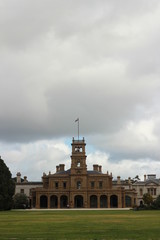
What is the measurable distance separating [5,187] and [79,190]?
32.0 meters

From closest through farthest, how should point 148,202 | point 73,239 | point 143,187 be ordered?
point 73,239 → point 148,202 → point 143,187

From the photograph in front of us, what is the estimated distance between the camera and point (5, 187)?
6266 cm

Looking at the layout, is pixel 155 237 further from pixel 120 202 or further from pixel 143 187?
pixel 143 187

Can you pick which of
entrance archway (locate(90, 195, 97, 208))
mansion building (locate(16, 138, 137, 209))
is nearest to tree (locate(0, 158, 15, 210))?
mansion building (locate(16, 138, 137, 209))

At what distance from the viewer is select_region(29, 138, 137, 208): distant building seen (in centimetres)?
9069

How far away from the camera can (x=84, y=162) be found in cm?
9425

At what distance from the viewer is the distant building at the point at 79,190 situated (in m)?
90.7

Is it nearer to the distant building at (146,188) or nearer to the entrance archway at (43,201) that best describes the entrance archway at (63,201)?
the entrance archway at (43,201)

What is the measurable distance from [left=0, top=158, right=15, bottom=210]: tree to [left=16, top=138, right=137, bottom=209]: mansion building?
86.7ft

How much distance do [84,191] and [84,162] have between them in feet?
23.5

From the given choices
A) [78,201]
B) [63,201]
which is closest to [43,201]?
[63,201]

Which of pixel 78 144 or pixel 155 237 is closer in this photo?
pixel 155 237

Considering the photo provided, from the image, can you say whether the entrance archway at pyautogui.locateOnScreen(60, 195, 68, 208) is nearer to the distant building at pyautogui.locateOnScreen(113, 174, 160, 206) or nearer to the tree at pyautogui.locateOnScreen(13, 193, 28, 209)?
the tree at pyautogui.locateOnScreen(13, 193, 28, 209)

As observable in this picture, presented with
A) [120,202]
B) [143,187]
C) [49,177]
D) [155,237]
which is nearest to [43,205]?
[49,177]
